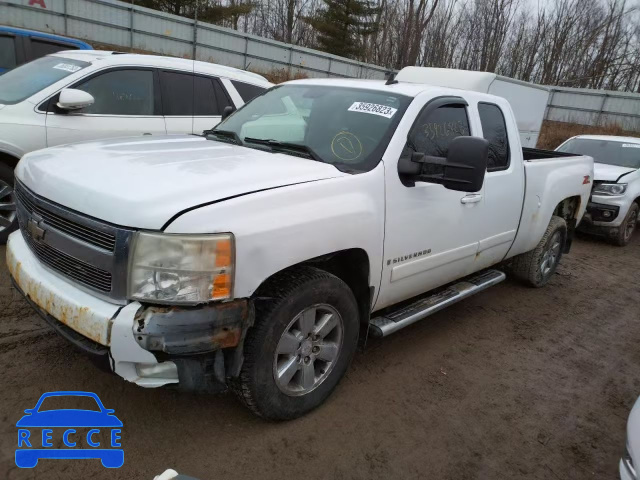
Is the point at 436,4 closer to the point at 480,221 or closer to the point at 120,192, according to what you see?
the point at 480,221

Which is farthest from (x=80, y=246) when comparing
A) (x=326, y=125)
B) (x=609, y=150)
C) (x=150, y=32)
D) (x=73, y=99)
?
(x=150, y=32)

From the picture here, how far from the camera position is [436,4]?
28781mm

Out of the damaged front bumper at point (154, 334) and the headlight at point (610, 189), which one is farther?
the headlight at point (610, 189)

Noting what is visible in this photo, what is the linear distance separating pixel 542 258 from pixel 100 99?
499 cm

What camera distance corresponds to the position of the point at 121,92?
5.08 metres

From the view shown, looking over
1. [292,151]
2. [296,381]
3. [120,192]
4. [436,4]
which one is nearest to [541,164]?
[292,151]

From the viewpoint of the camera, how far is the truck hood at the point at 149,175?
212 centimetres

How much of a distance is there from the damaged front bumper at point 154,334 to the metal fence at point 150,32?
15.5 m

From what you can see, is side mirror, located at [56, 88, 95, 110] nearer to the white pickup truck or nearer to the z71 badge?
the white pickup truck

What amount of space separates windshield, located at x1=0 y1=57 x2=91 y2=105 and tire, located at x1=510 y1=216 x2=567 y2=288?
503 cm

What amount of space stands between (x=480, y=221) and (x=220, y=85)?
3.64 meters

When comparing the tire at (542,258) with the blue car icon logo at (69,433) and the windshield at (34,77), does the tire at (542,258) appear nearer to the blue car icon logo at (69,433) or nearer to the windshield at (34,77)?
the blue car icon logo at (69,433)

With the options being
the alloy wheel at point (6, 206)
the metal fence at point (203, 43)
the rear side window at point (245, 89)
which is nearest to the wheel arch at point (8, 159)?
the alloy wheel at point (6, 206)

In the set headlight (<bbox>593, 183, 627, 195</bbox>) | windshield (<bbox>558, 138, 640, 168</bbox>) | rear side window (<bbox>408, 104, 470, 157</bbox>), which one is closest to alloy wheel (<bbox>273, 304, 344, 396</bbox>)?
rear side window (<bbox>408, 104, 470, 157</bbox>)
